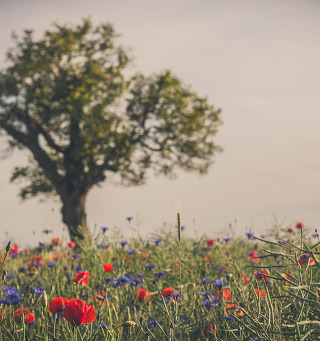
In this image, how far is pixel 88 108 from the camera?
15.0 metres

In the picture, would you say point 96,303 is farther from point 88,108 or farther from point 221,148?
point 221,148

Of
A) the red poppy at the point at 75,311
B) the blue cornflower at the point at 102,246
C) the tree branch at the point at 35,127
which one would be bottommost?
the red poppy at the point at 75,311

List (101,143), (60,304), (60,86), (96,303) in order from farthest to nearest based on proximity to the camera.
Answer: (60,86) → (101,143) → (96,303) → (60,304)

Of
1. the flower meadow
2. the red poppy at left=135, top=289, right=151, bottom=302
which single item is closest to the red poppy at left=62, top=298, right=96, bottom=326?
the flower meadow

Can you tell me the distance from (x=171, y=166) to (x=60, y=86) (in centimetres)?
557

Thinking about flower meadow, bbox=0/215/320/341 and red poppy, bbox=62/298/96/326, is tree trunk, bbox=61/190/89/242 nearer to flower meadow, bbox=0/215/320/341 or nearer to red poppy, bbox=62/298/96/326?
flower meadow, bbox=0/215/320/341

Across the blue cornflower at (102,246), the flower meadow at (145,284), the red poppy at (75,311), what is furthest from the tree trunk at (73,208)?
the red poppy at (75,311)

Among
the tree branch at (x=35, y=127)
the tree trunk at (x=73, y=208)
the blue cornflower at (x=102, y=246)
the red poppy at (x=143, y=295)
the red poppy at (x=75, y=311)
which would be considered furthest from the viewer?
the tree branch at (x=35, y=127)

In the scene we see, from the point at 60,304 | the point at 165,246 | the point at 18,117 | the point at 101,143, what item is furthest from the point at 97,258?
the point at 18,117

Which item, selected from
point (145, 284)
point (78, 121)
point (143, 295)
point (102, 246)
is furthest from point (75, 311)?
point (78, 121)

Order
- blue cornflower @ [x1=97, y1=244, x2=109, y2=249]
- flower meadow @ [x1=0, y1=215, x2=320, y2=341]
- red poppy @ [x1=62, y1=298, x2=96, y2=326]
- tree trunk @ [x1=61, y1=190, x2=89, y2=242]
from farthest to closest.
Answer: tree trunk @ [x1=61, y1=190, x2=89, y2=242], blue cornflower @ [x1=97, y1=244, x2=109, y2=249], flower meadow @ [x1=0, y1=215, x2=320, y2=341], red poppy @ [x1=62, y1=298, x2=96, y2=326]

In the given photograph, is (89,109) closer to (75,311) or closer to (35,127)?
(35,127)

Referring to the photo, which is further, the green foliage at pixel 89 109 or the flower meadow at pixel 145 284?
the green foliage at pixel 89 109

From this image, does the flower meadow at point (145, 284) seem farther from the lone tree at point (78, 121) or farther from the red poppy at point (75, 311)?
the lone tree at point (78, 121)
